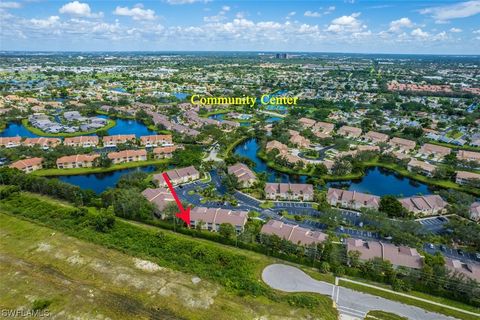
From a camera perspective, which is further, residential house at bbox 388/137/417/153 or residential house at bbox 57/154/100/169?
residential house at bbox 388/137/417/153

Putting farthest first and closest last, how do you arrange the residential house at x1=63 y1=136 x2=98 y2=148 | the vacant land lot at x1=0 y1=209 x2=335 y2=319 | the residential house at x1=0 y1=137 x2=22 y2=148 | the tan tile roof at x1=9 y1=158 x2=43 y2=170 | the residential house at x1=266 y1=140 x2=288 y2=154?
the residential house at x1=63 y1=136 x2=98 y2=148 < the residential house at x1=0 y1=137 x2=22 y2=148 < the residential house at x1=266 y1=140 x2=288 y2=154 < the tan tile roof at x1=9 y1=158 x2=43 y2=170 < the vacant land lot at x1=0 y1=209 x2=335 y2=319

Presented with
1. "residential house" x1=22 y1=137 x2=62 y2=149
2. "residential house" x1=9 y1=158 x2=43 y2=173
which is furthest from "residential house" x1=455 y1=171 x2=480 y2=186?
"residential house" x1=22 y1=137 x2=62 y2=149

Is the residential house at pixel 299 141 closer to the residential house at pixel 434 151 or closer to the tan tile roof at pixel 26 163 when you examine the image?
the residential house at pixel 434 151

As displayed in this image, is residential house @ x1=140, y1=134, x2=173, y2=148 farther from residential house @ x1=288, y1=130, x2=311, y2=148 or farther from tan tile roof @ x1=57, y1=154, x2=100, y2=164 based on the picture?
residential house @ x1=288, y1=130, x2=311, y2=148

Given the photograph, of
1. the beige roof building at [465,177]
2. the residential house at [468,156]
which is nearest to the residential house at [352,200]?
the beige roof building at [465,177]

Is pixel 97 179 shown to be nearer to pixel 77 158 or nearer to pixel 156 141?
pixel 77 158

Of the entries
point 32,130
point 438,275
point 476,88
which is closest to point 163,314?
point 438,275

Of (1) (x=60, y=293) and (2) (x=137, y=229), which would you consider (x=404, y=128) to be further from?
(1) (x=60, y=293)
